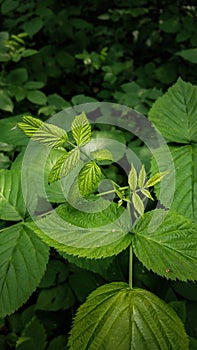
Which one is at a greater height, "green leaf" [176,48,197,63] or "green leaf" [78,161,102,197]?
"green leaf" [78,161,102,197]

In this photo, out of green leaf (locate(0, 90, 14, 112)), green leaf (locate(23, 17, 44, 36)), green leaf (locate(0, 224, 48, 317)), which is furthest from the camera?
green leaf (locate(23, 17, 44, 36))

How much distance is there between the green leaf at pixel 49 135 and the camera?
0.68 m

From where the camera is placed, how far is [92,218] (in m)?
0.75

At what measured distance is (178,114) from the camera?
Result: 3.29 feet

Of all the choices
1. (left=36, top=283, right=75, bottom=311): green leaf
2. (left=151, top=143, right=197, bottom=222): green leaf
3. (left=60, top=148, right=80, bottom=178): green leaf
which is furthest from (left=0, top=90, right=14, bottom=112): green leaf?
(left=60, top=148, right=80, bottom=178): green leaf

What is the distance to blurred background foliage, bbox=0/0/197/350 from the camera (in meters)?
1.14

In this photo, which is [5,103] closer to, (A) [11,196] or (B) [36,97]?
(B) [36,97]

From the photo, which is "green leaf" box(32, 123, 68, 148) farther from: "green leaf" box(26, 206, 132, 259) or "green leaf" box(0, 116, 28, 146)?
"green leaf" box(0, 116, 28, 146)

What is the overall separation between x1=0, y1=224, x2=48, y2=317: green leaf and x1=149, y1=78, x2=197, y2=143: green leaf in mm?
406

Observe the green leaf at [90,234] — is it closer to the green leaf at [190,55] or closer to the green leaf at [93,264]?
the green leaf at [93,264]

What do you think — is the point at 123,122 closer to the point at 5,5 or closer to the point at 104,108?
the point at 104,108

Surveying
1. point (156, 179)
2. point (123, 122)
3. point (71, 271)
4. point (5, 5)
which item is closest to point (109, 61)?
point (5, 5)

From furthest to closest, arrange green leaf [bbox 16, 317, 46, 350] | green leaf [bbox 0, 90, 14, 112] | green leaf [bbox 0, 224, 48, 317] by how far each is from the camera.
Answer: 1. green leaf [bbox 0, 90, 14, 112]
2. green leaf [bbox 16, 317, 46, 350]
3. green leaf [bbox 0, 224, 48, 317]

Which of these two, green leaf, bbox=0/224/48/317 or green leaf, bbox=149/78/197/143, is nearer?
green leaf, bbox=0/224/48/317
